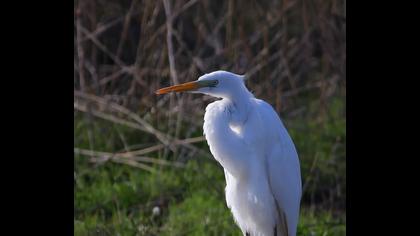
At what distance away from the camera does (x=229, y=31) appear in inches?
196

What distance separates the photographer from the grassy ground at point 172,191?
4.12m

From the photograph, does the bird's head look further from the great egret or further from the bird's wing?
the bird's wing

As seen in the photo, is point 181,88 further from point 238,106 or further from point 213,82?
point 238,106

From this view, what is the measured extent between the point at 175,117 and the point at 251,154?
1904mm

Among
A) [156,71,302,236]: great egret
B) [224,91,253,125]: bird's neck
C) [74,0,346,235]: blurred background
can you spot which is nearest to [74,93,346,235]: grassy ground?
[74,0,346,235]: blurred background

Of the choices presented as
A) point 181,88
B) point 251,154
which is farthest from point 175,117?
point 181,88

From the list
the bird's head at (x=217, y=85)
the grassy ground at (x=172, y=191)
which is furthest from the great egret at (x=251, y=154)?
the grassy ground at (x=172, y=191)

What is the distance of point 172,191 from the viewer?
15.2 ft

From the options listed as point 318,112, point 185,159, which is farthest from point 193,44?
point 185,159

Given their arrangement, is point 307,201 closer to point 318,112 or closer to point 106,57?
point 318,112

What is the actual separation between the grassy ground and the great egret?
2.31 ft

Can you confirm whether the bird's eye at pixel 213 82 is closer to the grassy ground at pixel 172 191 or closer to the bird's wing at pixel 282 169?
the bird's wing at pixel 282 169

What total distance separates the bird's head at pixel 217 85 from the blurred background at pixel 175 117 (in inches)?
41.9
